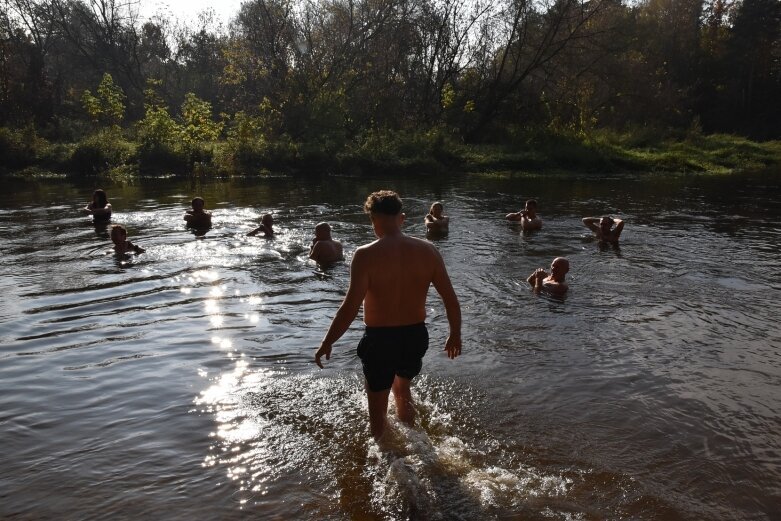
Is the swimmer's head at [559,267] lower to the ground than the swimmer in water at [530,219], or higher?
lower

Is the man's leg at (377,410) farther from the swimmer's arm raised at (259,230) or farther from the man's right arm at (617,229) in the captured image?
the swimmer's arm raised at (259,230)

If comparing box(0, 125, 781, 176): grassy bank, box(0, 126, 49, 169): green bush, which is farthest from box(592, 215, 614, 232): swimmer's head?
box(0, 126, 49, 169): green bush

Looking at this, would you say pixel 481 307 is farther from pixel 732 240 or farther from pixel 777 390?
pixel 732 240

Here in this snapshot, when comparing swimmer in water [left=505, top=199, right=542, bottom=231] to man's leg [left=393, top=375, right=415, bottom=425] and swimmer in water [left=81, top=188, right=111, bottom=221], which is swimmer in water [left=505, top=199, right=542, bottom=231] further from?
swimmer in water [left=81, top=188, right=111, bottom=221]

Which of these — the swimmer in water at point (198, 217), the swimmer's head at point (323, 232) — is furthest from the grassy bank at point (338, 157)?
the swimmer's head at point (323, 232)

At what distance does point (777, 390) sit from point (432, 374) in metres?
3.10

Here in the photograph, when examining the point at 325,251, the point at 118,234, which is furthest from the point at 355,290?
the point at 118,234

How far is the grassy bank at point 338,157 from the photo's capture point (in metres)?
26.8

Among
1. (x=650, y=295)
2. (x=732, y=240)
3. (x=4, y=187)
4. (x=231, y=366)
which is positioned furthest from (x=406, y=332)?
(x=4, y=187)

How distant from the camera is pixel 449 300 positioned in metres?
4.39

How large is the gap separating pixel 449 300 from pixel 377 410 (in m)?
0.98

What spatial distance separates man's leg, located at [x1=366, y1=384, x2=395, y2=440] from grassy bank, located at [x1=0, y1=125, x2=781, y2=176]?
22402 millimetres

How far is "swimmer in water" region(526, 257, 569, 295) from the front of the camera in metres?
8.47

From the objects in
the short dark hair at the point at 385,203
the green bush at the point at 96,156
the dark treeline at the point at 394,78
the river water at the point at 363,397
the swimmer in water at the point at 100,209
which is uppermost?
the dark treeline at the point at 394,78
